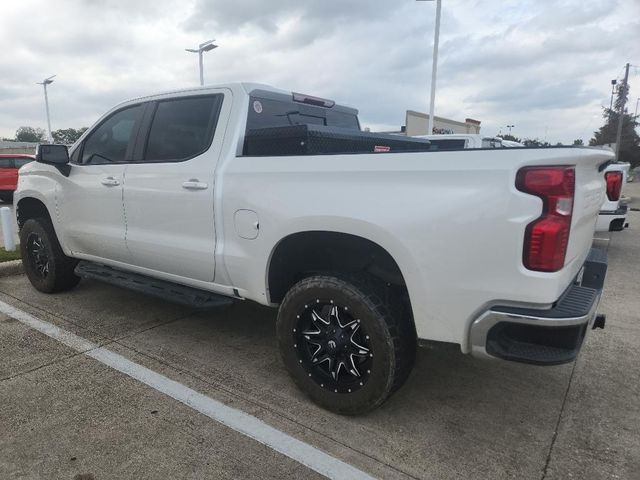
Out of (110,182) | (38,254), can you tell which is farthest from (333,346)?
(38,254)

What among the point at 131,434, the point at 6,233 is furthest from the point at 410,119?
the point at 131,434

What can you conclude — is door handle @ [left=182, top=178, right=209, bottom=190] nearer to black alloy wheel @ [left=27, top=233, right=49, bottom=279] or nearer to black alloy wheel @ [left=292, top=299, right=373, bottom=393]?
black alloy wheel @ [left=292, top=299, right=373, bottom=393]

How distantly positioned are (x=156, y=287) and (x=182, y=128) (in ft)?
4.06

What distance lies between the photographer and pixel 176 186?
3490 mm

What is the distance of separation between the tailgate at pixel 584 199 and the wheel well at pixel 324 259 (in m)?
0.88

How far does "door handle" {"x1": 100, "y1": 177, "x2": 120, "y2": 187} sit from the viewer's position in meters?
3.99

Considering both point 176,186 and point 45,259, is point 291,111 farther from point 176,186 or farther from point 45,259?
point 45,259

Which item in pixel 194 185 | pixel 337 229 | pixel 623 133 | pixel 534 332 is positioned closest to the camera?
pixel 534 332

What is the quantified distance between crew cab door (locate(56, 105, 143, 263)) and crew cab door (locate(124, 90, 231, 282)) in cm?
17

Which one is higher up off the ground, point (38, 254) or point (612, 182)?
point (612, 182)

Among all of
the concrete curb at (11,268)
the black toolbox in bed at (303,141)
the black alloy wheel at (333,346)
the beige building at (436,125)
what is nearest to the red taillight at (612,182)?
the black toolbox in bed at (303,141)

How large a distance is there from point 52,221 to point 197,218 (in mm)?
2223

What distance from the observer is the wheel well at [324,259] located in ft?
9.14

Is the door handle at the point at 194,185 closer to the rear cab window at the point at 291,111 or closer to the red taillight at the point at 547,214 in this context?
the rear cab window at the point at 291,111
